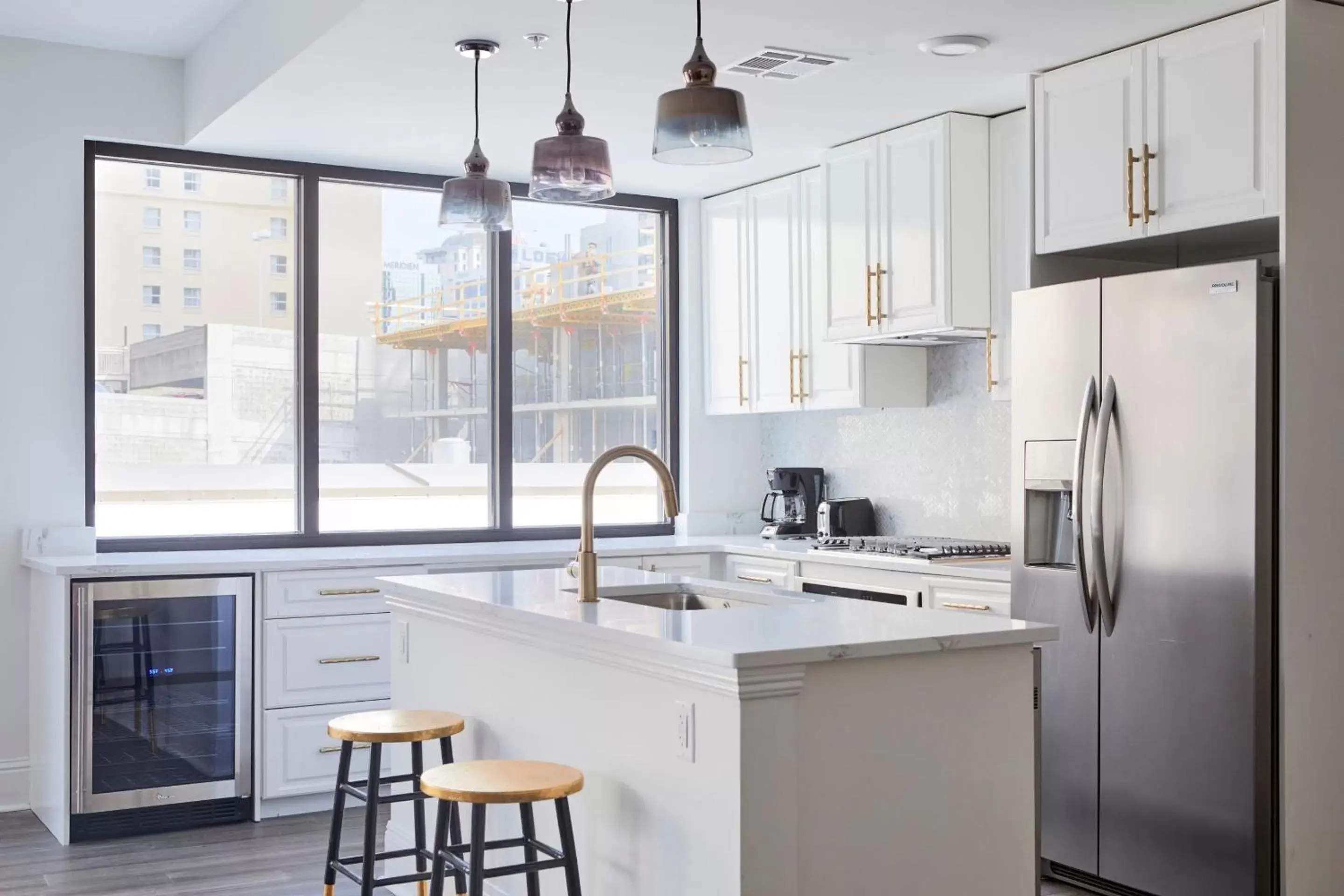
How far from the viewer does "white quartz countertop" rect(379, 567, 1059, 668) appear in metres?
2.29

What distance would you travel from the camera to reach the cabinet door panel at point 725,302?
5785mm

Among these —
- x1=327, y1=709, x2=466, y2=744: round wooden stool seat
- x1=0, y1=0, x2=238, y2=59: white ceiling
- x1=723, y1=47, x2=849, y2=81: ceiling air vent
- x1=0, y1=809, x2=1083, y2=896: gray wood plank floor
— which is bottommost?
x1=0, y1=809, x2=1083, y2=896: gray wood plank floor

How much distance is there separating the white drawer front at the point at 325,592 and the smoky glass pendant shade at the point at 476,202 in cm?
146

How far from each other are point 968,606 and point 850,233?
1.53 m

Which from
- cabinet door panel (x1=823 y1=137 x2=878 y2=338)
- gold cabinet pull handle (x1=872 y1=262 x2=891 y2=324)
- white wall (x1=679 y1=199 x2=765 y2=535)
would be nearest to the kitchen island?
gold cabinet pull handle (x1=872 y1=262 x2=891 y2=324)

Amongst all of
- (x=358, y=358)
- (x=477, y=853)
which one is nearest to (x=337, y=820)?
(x=477, y=853)


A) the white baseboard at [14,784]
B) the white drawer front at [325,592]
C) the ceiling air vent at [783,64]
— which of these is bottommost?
the white baseboard at [14,784]

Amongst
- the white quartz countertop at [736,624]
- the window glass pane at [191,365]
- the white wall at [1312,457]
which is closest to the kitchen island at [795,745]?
the white quartz countertop at [736,624]

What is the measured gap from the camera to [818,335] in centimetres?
532

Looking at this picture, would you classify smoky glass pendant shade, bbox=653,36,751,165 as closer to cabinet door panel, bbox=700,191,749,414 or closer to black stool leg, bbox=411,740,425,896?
black stool leg, bbox=411,740,425,896

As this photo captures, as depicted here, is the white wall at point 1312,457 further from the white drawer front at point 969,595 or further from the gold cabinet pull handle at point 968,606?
the gold cabinet pull handle at point 968,606

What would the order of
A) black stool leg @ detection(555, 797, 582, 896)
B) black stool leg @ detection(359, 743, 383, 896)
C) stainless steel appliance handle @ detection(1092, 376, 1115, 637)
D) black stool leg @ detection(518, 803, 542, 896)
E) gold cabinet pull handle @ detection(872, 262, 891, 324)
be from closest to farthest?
black stool leg @ detection(555, 797, 582, 896), black stool leg @ detection(518, 803, 542, 896), black stool leg @ detection(359, 743, 383, 896), stainless steel appliance handle @ detection(1092, 376, 1115, 637), gold cabinet pull handle @ detection(872, 262, 891, 324)

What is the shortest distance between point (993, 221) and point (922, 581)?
1253mm

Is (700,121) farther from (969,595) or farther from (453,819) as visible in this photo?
(969,595)
